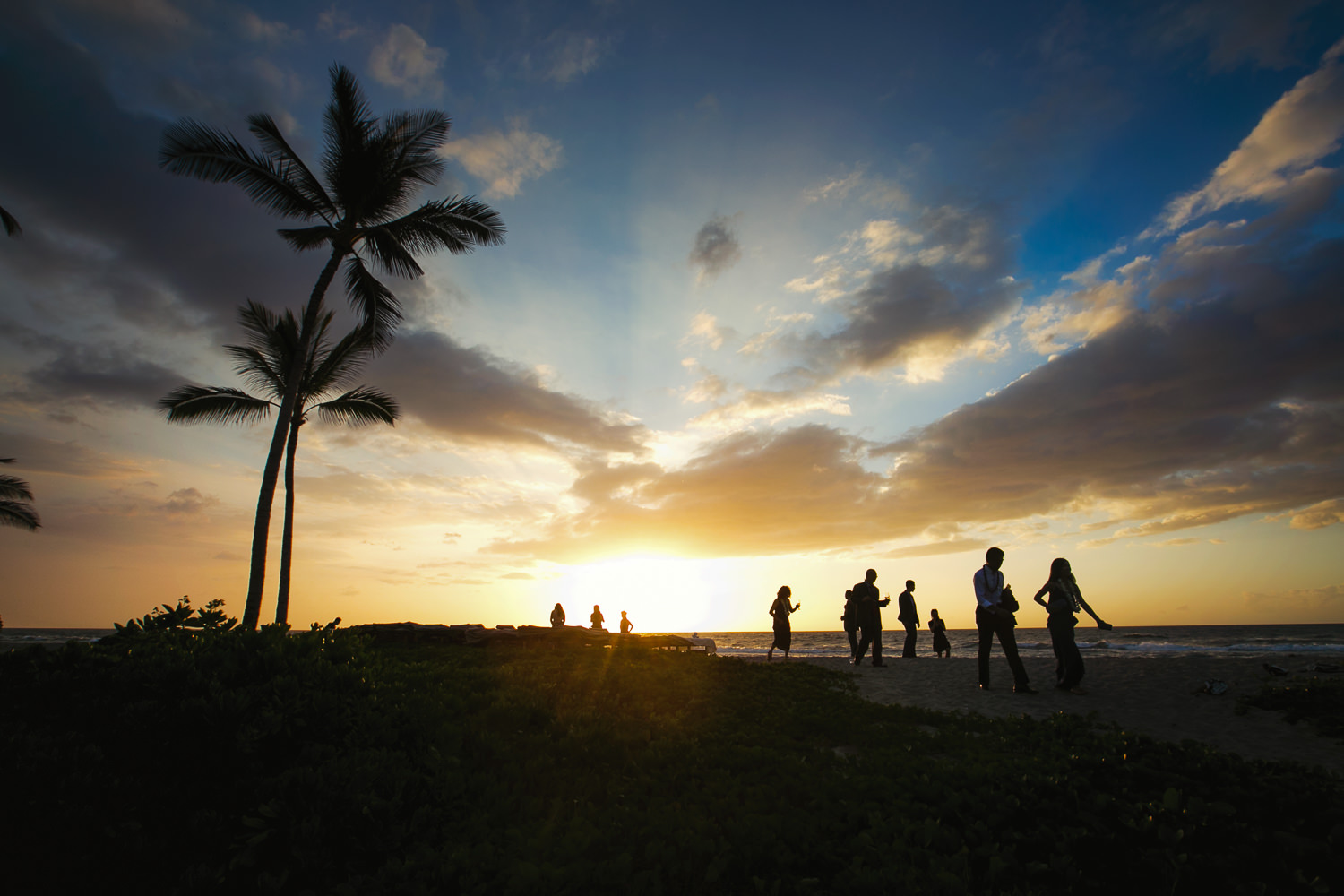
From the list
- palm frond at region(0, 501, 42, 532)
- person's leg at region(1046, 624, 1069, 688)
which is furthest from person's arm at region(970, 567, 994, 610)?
palm frond at region(0, 501, 42, 532)

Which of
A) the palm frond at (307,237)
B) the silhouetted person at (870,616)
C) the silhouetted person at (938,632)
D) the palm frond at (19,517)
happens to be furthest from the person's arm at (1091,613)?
the palm frond at (19,517)

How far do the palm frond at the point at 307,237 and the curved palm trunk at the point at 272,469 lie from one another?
67.5 inches

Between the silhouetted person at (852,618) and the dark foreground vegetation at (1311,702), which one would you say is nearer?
the dark foreground vegetation at (1311,702)

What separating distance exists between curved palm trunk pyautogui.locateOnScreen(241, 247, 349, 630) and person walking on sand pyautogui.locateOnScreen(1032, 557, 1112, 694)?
15601mm

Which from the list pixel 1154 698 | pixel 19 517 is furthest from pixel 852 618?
pixel 19 517

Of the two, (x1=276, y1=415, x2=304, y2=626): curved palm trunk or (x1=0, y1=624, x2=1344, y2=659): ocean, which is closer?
(x1=0, y1=624, x2=1344, y2=659): ocean

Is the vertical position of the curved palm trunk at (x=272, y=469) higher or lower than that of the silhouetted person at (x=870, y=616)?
higher

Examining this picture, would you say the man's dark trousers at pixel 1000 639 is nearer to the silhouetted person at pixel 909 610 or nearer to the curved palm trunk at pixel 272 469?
the silhouetted person at pixel 909 610

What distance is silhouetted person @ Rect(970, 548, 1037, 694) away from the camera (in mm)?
10055

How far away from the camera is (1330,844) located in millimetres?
3672

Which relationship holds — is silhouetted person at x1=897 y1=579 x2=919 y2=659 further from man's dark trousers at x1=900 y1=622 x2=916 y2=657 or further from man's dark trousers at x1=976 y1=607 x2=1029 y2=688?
man's dark trousers at x1=976 y1=607 x2=1029 y2=688

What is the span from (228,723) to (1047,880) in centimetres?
614

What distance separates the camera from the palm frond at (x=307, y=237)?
14.7m

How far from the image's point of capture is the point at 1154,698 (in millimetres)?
8789
